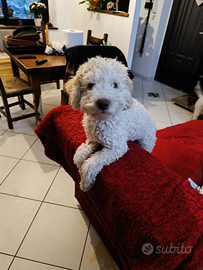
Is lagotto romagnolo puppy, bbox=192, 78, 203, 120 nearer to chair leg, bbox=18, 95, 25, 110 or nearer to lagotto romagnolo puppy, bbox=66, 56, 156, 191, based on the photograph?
lagotto romagnolo puppy, bbox=66, 56, 156, 191

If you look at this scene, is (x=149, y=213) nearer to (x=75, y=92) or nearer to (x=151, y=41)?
(x=75, y=92)

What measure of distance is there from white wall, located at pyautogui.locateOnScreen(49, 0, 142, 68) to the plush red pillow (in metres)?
2.24

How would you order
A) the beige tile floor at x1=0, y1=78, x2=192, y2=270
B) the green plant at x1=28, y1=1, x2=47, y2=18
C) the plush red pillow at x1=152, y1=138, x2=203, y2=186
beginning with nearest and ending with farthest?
the beige tile floor at x1=0, y1=78, x2=192, y2=270 → the plush red pillow at x1=152, y1=138, x2=203, y2=186 → the green plant at x1=28, y1=1, x2=47, y2=18

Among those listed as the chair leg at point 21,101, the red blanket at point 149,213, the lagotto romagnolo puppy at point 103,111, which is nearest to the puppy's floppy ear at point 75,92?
the lagotto romagnolo puppy at point 103,111

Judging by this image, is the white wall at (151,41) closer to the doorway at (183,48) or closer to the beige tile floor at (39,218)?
the doorway at (183,48)

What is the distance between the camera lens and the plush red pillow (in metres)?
1.25

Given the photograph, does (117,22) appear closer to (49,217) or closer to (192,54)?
(192,54)

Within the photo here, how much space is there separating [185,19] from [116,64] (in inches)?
142

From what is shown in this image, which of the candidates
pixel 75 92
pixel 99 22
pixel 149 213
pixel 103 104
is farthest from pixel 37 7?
pixel 149 213

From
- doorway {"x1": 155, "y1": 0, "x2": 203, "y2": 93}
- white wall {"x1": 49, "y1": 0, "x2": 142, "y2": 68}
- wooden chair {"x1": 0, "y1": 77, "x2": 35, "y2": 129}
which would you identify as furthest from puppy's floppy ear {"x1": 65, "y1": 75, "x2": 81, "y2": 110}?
doorway {"x1": 155, "y1": 0, "x2": 203, "y2": 93}

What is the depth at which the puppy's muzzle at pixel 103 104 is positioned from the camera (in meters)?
0.74

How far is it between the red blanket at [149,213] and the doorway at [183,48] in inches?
132

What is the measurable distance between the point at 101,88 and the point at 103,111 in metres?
0.12

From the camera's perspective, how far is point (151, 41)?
3.87 metres
